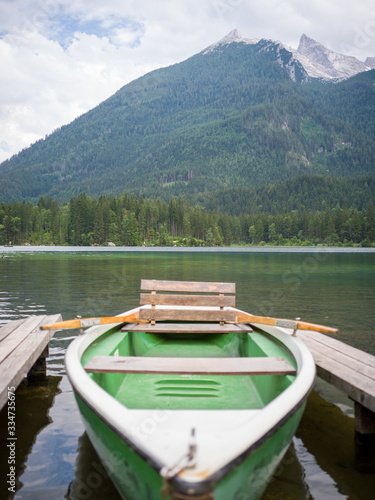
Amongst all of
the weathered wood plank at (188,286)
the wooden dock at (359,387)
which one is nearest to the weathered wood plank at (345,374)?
the wooden dock at (359,387)

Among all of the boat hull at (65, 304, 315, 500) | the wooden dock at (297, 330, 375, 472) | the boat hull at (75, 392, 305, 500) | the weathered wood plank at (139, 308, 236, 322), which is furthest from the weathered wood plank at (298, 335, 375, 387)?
the boat hull at (75, 392, 305, 500)

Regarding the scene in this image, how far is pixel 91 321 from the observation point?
571 cm

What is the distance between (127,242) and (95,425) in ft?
486

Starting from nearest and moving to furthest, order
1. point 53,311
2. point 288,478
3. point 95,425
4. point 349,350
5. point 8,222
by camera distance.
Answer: point 95,425
point 288,478
point 349,350
point 53,311
point 8,222

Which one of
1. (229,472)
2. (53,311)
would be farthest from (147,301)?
(53,311)

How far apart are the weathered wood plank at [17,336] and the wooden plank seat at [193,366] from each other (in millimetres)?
2432

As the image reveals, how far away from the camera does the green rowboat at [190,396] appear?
2.33 metres

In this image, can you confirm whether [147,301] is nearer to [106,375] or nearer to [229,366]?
[106,375]

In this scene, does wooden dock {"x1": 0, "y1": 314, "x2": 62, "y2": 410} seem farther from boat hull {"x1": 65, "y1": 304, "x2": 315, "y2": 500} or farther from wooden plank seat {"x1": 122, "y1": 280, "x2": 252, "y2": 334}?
wooden plank seat {"x1": 122, "y1": 280, "x2": 252, "y2": 334}

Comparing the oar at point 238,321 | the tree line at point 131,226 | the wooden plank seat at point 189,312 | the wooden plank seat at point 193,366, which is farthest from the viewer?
the tree line at point 131,226

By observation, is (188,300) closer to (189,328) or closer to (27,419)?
(189,328)

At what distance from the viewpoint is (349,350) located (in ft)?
21.8

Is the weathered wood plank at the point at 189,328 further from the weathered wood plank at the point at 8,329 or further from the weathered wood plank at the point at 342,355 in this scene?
the weathered wood plank at the point at 8,329

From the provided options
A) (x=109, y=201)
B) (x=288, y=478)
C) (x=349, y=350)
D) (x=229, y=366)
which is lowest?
(x=288, y=478)
